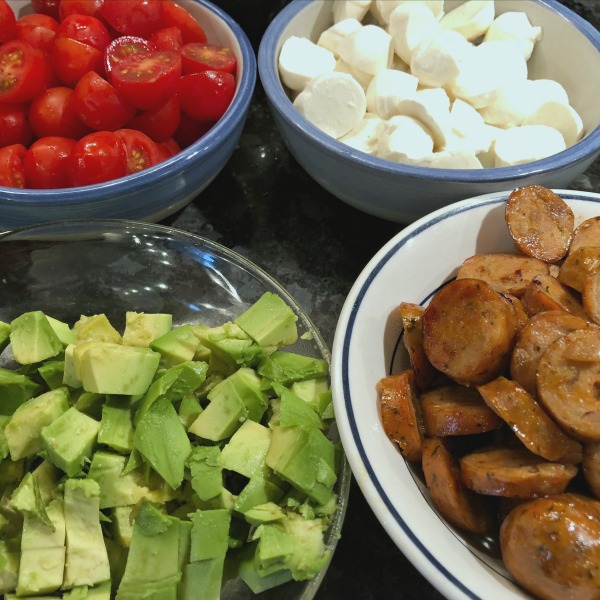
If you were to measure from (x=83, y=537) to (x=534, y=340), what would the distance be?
68cm

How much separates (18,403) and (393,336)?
0.61 m

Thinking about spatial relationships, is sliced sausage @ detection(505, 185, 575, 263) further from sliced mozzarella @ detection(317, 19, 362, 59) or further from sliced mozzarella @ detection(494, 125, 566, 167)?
sliced mozzarella @ detection(317, 19, 362, 59)

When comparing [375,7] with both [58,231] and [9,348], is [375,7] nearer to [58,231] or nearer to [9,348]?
[58,231]

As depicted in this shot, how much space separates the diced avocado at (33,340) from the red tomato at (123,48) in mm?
601

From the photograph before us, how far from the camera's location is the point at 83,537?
84 cm

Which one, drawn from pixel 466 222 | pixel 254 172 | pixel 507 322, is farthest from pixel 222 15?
pixel 507 322

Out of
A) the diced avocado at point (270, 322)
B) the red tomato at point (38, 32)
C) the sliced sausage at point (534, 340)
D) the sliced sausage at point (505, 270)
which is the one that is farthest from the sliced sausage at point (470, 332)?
the red tomato at point (38, 32)

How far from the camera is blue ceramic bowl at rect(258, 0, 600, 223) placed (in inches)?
45.1

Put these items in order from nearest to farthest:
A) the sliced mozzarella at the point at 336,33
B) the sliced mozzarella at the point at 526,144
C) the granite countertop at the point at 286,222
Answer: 1. the sliced mozzarella at the point at 526,144
2. the granite countertop at the point at 286,222
3. the sliced mozzarella at the point at 336,33

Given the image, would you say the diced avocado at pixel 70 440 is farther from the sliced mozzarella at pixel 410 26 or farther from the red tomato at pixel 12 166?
→ the sliced mozzarella at pixel 410 26

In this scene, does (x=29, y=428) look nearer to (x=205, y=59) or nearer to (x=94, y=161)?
(x=94, y=161)

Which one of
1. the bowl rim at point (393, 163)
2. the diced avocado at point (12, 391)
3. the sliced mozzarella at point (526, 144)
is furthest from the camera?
the sliced mozzarella at point (526, 144)

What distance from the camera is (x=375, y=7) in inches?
60.9

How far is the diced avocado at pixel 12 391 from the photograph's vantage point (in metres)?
0.95
